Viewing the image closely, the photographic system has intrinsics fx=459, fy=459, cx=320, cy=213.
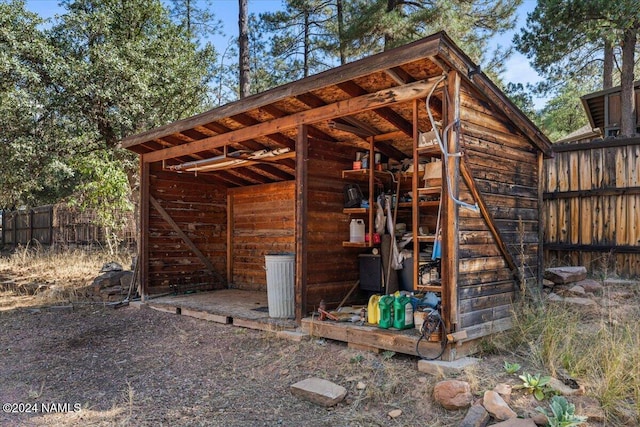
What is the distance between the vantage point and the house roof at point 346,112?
3.86m

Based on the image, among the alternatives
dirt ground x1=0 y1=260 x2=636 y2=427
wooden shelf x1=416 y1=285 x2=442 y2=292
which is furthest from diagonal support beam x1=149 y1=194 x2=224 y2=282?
wooden shelf x1=416 y1=285 x2=442 y2=292

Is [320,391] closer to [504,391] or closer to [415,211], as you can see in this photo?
[504,391]

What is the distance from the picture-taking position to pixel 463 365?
356 centimetres

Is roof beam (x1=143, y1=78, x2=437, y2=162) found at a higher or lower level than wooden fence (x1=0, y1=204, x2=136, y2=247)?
higher

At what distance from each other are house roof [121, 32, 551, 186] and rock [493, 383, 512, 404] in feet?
7.89

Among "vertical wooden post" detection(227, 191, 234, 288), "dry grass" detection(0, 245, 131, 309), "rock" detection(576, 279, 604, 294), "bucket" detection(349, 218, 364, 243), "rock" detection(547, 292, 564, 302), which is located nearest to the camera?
"rock" detection(547, 292, 564, 302)

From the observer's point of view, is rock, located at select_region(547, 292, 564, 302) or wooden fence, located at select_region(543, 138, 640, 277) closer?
rock, located at select_region(547, 292, 564, 302)

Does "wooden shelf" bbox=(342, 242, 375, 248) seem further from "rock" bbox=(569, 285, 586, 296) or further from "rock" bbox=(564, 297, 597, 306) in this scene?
"rock" bbox=(569, 285, 586, 296)

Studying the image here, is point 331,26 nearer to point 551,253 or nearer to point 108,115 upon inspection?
point 108,115

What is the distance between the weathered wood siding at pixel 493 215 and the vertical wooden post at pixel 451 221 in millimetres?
108

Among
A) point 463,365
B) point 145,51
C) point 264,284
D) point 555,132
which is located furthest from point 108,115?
point 555,132

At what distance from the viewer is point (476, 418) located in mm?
2855

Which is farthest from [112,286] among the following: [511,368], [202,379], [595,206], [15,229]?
[15,229]

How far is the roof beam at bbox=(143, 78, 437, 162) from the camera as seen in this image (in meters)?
4.06
